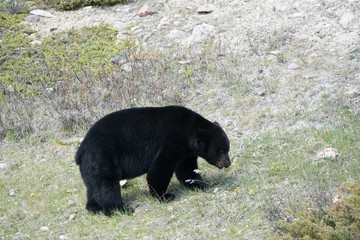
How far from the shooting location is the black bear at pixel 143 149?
885 cm

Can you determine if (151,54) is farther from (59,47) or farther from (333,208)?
(333,208)

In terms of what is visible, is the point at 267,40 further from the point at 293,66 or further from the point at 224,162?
the point at 224,162

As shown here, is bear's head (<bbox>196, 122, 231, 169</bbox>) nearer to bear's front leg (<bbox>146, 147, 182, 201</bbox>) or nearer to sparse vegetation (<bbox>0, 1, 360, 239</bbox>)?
sparse vegetation (<bbox>0, 1, 360, 239</bbox>)

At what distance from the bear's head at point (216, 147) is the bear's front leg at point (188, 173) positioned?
0.78ft

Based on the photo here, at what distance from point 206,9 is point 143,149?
554cm

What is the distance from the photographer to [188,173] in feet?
31.0

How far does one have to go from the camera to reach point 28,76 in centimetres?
1298

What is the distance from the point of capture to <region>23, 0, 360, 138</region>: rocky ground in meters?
10.9

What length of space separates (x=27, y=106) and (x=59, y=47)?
195cm

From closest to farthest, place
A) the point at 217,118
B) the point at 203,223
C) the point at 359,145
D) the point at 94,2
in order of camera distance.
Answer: the point at 203,223, the point at 359,145, the point at 217,118, the point at 94,2

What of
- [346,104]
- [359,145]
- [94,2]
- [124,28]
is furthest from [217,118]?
[94,2]

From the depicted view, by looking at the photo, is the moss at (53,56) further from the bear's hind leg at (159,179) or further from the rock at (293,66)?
the bear's hind leg at (159,179)

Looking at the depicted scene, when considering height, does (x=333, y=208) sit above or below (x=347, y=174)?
above

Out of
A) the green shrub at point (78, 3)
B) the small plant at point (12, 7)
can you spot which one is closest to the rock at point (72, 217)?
the green shrub at point (78, 3)
